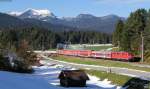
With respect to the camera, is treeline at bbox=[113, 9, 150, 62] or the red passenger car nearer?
the red passenger car

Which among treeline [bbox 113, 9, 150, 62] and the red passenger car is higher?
treeline [bbox 113, 9, 150, 62]

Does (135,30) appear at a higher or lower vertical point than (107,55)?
higher

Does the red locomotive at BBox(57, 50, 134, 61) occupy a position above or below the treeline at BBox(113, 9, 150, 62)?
below

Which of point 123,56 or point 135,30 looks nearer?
point 123,56

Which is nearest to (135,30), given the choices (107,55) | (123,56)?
(107,55)

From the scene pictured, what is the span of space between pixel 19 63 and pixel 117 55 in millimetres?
47125

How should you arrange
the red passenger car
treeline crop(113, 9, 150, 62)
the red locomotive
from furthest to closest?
1. treeline crop(113, 9, 150, 62)
2. the red locomotive
3. the red passenger car

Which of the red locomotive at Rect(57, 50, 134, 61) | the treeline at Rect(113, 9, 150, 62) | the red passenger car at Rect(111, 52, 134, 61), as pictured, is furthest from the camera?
the treeline at Rect(113, 9, 150, 62)

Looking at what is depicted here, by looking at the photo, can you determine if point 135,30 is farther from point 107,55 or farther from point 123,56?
point 123,56

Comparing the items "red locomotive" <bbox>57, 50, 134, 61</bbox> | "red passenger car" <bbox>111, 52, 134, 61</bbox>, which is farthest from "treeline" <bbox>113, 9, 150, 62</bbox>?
"red passenger car" <bbox>111, 52, 134, 61</bbox>

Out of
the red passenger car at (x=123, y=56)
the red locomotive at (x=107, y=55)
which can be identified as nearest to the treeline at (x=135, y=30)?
the red locomotive at (x=107, y=55)

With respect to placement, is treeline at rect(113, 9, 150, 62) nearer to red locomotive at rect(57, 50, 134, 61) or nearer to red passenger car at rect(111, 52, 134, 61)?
red locomotive at rect(57, 50, 134, 61)

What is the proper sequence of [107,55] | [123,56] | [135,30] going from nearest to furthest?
[123,56] < [107,55] < [135,30]

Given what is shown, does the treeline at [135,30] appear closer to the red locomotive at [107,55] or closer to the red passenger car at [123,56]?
the red locomotive at [107,55]
